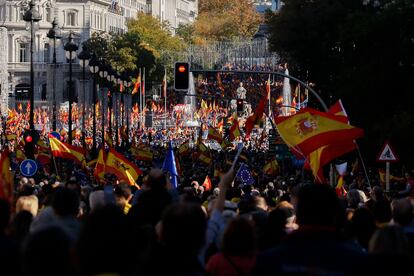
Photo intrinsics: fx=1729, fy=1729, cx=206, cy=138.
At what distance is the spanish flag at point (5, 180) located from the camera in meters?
13.9

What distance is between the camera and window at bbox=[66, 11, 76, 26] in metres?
163

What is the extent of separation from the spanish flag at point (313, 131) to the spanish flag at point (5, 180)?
382 cm

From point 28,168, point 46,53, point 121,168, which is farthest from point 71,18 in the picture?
point 121,168

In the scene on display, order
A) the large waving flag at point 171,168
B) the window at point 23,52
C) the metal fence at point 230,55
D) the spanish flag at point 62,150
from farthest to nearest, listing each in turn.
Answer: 1. the metal fence at point 230,55
2. the window at point 23,52
3. the spanish flag at point 62,150
4. the large waving flag at point 171,168

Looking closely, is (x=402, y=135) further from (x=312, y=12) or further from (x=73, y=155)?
(x=312, y=12)

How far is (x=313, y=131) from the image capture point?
22766mm

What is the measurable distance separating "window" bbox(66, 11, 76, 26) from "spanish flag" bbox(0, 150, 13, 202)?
14201 cm

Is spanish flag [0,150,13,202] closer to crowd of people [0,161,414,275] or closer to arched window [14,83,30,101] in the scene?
crowd of people [0,161,414,275]

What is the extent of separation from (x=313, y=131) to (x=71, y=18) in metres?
142

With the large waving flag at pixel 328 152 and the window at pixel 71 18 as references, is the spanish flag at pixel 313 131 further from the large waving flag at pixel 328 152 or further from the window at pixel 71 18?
the window at pixel 71 18

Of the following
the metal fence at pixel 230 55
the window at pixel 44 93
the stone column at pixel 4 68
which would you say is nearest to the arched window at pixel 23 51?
the window at pixel 44 93

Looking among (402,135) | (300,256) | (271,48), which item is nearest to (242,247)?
(300,256)

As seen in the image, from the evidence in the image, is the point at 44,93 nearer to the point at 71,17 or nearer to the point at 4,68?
the point at 71,17

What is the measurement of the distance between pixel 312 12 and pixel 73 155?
28.8 m
